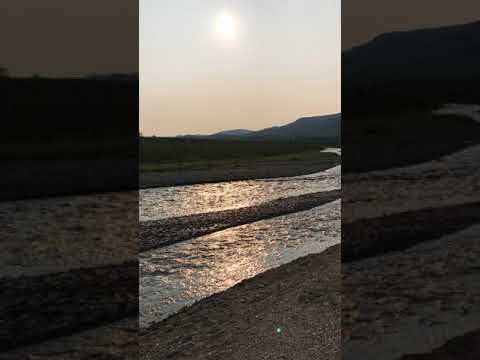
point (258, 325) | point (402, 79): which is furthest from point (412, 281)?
point (402, 79)

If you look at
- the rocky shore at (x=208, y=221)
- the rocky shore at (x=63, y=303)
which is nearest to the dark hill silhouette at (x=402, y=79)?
the rocky shore at (x=63, y=303)

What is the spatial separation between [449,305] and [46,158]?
6.73 m

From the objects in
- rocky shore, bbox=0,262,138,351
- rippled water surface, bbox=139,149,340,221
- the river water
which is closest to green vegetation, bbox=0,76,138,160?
Result: rocky shore, bbox=0,262,138,351

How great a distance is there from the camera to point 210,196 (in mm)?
27562

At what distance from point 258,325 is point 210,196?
20090mm

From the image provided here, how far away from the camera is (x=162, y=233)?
644 inches

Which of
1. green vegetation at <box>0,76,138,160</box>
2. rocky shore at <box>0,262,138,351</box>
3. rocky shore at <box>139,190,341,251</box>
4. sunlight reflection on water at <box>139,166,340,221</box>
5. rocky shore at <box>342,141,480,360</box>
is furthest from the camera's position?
sunlight reflection on water at <box>139,166,340,221</box>

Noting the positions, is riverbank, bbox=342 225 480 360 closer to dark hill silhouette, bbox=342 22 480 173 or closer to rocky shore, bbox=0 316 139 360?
dark hill silhouette, bbox=342 22 480 173

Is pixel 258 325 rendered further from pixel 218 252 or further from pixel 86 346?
pixel 218 252

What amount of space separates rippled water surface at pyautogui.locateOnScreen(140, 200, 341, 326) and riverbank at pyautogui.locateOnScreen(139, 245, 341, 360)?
0.58 metres

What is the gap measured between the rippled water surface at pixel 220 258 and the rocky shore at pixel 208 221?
0.75m

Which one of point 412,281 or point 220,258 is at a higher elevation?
point 412,281

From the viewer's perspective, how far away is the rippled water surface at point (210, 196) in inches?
855

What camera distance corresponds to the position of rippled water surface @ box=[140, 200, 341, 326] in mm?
9492
